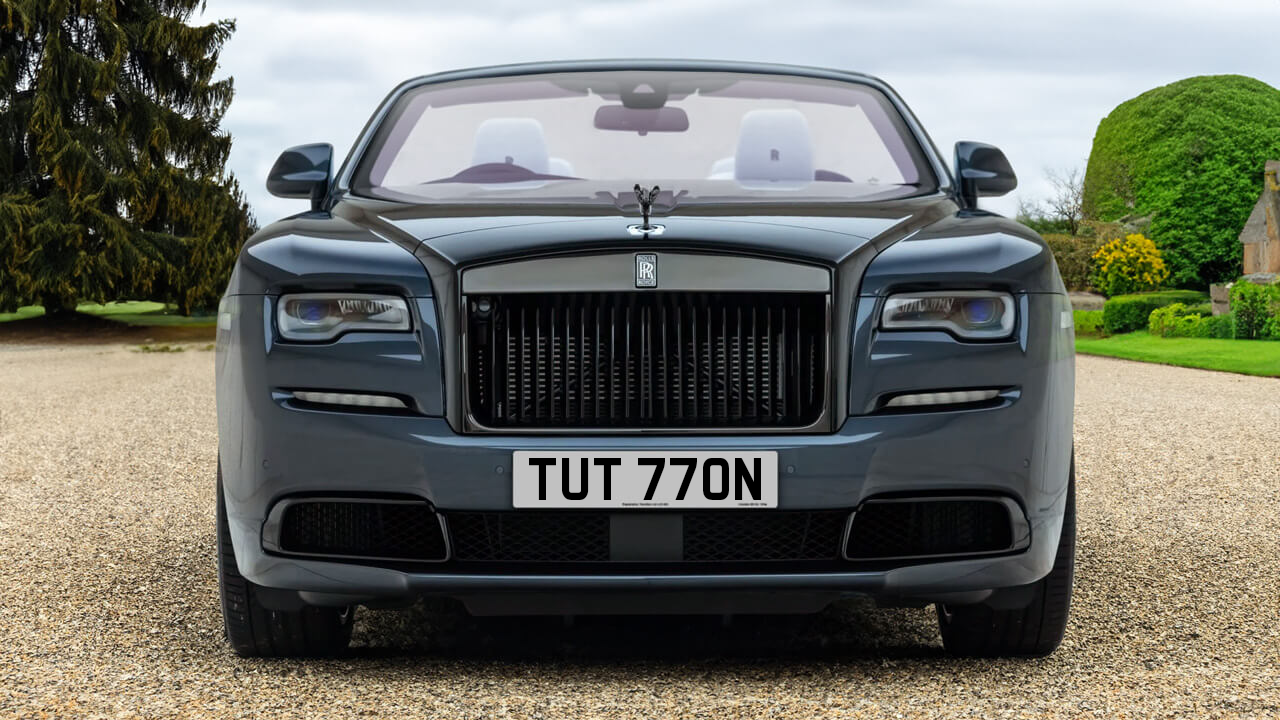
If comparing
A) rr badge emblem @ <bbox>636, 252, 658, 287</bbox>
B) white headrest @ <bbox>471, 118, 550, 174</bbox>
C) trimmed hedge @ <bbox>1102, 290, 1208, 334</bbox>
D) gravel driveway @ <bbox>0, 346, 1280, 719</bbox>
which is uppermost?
white headrest @ <bbox>471, 118, 550, 174</bbox>

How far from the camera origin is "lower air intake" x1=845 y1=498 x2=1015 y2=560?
3098 mm

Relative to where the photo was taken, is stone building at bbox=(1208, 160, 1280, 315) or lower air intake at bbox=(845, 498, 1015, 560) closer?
lower air intake at bbox=(845, 498, 1015, 560)

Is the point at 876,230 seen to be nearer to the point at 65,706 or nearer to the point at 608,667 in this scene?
the point at 608,667

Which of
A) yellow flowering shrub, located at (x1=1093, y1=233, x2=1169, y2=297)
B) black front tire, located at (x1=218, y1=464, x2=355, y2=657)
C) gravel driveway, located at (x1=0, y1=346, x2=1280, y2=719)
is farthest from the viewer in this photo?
yellow flowering shrub, located at (x1=1093, y1=233, x2=1169, y2=297)

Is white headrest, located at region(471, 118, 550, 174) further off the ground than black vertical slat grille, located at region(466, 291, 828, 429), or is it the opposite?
white headrest, located at region(471, 118, 550, 174)

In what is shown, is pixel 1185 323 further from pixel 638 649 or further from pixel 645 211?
pixel 645 211

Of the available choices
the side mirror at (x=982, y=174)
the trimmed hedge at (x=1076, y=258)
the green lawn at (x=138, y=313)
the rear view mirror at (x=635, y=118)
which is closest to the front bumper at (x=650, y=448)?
the side mirror at (x=982, y=174)

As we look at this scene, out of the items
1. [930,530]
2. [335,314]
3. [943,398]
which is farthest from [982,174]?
[335,314]

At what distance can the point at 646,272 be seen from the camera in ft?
9.95

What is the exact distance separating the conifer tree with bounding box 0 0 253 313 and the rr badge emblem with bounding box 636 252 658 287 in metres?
28.3

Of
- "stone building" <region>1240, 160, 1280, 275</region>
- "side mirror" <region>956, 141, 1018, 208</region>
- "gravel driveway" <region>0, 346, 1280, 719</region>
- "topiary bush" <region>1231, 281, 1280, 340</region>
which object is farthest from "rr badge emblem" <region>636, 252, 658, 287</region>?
"stone building" <region>1240, 160, 1280, 275</region>

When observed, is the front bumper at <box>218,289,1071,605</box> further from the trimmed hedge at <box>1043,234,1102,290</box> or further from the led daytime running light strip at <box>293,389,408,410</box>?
the trimmed hedge at <box>1043,234,1102,290</box>

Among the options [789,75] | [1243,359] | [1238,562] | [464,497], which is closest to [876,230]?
[464,497]

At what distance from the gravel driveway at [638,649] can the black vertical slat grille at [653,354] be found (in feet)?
2.30
